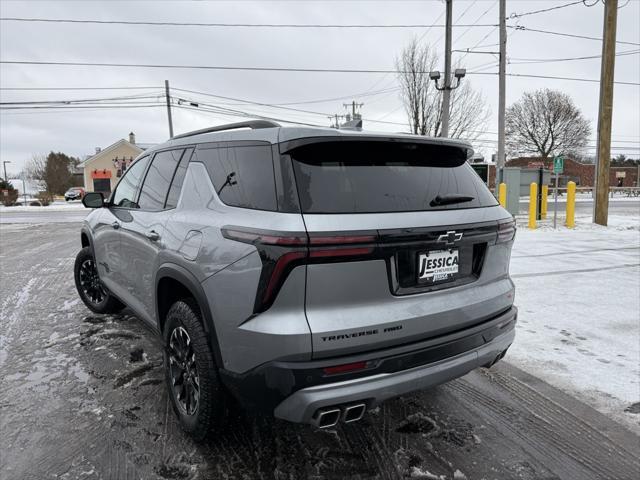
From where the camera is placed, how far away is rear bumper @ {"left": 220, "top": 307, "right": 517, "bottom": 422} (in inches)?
78.5

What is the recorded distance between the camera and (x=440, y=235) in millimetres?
2277

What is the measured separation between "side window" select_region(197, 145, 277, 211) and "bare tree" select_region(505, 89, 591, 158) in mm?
55551

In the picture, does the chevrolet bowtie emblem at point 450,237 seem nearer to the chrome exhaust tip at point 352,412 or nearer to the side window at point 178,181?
the chrome exhaust tip at point 352,412

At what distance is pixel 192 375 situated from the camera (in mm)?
2625

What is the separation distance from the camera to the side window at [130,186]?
378 centimetres

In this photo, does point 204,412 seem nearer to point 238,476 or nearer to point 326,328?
point 238,476

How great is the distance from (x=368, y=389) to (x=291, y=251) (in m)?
0.73

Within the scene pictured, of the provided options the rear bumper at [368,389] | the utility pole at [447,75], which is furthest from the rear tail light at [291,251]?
the utility pole at [447,75]

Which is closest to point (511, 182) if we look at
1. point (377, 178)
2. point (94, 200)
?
point (94, 200)

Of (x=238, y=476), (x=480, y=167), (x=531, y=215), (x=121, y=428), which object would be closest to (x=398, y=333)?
(x=238, y=476)

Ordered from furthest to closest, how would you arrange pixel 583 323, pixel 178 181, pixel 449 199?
pixel 583 323 < pixel 178 181 < pixel 449 199

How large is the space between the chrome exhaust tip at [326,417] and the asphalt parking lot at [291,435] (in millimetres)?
520

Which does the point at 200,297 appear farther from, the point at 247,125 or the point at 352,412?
the point at 247,125

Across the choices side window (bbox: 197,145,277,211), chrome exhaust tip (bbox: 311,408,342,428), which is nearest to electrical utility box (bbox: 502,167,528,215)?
side window (bbox: 197,145,277,211)
